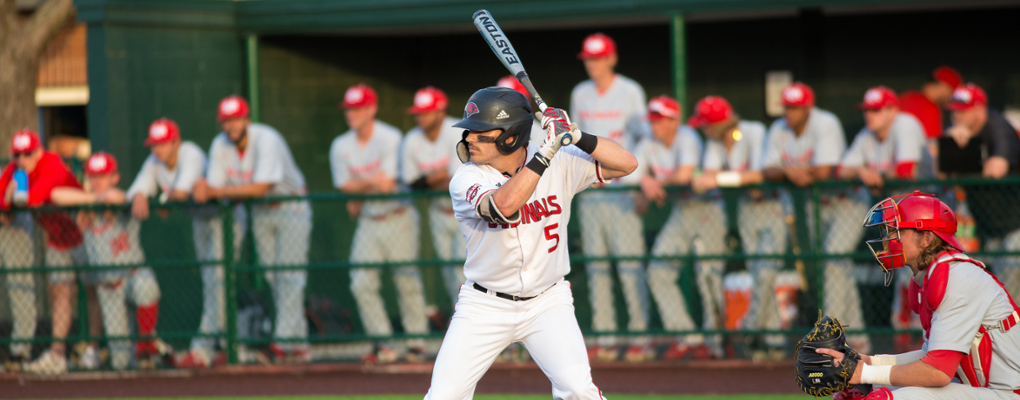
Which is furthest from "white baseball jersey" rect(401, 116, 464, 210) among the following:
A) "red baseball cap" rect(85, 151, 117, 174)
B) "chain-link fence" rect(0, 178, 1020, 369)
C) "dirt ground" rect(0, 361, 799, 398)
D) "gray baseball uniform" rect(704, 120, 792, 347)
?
"red baseball cap" rect(85, 151, 117, 174)

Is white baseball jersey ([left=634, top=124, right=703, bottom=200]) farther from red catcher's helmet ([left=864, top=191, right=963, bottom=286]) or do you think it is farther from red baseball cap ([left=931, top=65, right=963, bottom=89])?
red catcher's helmet ([left=864, top=191, right=963, bottom=286])

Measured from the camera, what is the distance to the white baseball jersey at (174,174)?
7.55m

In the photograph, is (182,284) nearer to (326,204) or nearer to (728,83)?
(326,204)

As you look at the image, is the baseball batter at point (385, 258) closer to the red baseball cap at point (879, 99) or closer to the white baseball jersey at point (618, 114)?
the white baseball jersey at point (618, 114)

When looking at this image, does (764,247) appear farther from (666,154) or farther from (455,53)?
(455,53)

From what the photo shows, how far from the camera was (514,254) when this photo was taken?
13.2 ft

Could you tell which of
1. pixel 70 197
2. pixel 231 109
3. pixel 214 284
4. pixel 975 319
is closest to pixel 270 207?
pixel 214 284

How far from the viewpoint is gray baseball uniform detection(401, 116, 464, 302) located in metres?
7.26

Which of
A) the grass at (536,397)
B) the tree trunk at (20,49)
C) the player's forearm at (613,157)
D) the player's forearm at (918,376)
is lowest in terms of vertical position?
the grass at (536,397)

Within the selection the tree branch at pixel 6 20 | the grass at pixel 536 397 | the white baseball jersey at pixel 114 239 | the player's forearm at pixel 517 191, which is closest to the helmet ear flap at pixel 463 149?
the player's forearm at pixel 517 191

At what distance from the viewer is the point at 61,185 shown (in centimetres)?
762

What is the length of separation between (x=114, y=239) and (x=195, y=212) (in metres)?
0.60

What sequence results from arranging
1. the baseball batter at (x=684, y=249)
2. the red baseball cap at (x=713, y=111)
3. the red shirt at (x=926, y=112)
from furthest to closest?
the red shirt at (x=926, y=112) < the red baseball cap at (x=713, y=111) < the baseball batter at (x=684, y=249)

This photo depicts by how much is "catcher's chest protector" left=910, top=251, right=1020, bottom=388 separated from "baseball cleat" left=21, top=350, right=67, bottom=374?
6.02 meters
